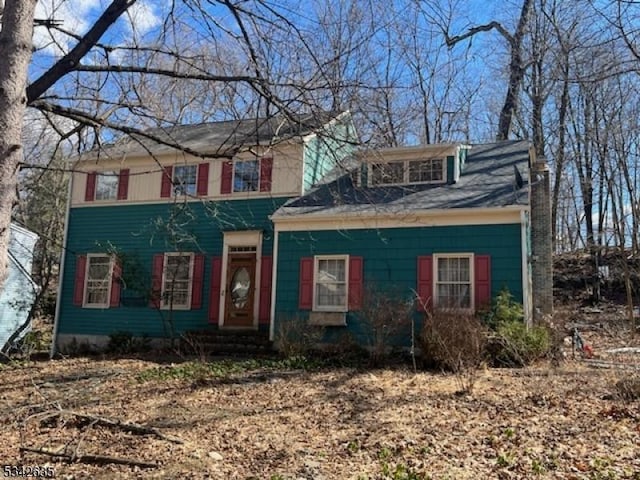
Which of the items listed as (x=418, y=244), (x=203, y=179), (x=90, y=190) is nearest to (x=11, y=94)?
(x=418, y=244)

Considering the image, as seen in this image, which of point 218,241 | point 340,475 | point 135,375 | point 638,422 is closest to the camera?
point 340,475

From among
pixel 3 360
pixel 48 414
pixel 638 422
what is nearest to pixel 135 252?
pixel 3 360

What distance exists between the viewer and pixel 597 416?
6430 mm

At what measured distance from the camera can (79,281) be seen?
1571 centimetres

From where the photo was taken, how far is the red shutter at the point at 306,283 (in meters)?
13.0

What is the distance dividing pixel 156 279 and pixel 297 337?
508 cm

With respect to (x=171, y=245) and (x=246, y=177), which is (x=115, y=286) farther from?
(x=246, y=177)

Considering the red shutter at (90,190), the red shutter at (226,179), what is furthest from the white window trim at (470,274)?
the red shutter at (90,190)

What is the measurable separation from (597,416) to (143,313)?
11.9m

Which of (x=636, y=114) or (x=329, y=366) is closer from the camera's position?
(x=329, y=366)

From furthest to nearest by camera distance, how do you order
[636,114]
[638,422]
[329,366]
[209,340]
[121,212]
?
1. [636,114]
2. [121,212]
3. [209,340]
4. [329,366]
5. [638,422]

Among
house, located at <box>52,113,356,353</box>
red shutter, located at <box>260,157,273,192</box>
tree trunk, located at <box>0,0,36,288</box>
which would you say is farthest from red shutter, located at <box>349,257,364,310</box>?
tree trunk, located at <box>0,0,36,288</box>

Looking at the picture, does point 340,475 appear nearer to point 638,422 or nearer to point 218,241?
point 638,422

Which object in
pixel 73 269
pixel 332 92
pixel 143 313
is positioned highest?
pixel 332 92
